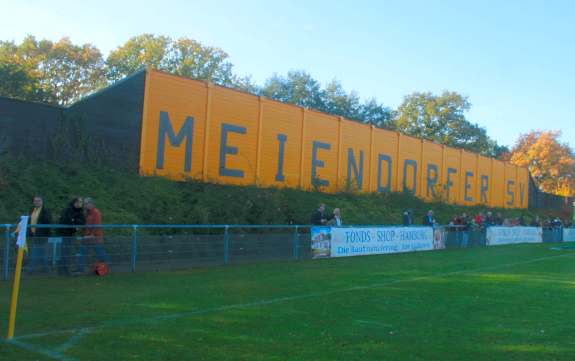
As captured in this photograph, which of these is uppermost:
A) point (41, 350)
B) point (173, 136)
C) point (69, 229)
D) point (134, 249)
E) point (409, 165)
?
point (409, 165)

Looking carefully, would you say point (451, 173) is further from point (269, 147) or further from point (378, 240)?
point (378, 240)

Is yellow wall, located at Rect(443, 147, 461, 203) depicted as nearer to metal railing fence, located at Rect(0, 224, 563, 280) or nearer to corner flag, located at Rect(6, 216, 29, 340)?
metal railing fence, located at Rect(0, 224, 563, 280)

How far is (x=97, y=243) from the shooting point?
13.4 m

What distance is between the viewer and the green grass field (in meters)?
6.72

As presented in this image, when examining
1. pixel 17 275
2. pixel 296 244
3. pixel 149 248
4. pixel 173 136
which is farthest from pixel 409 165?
pixel 17 275

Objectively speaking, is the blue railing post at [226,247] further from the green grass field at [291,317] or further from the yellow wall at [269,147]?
the yellow wall at [269,147]

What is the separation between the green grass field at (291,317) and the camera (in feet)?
22.1

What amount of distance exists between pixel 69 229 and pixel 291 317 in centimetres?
676

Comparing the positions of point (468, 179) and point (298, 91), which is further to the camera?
point (298, 91)

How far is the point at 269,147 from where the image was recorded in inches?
1159

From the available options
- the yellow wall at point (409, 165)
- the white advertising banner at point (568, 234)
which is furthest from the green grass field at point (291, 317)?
the white advertising banner at point (568, 234)

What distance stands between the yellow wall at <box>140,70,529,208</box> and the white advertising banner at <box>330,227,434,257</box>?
25.8 ft

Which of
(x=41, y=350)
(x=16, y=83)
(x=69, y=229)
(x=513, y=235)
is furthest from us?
(x=16, y=83)

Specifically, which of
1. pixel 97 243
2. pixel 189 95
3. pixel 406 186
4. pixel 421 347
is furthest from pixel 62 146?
pixel 406 186
